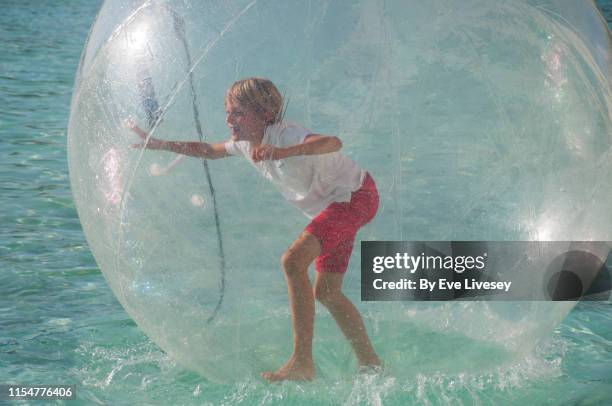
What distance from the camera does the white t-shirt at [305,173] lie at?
3.30 metres

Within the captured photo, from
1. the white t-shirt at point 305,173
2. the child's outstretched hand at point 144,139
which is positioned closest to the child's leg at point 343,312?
the white t-shirt at point 305,173

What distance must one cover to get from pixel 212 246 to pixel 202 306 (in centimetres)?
26

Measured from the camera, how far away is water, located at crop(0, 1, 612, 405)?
362cm

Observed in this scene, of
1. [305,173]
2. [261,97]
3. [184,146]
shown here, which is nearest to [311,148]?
[305,173]

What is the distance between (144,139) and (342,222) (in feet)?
2.54

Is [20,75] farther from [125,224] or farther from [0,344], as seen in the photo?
[125,224]

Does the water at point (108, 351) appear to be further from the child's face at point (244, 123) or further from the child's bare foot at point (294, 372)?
the child's face at point (244, 123)

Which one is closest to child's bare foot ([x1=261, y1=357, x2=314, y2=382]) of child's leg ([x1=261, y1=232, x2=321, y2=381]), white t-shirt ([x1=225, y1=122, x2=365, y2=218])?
child's leg ([x1=261, y1=232, x2=321, y2=381])

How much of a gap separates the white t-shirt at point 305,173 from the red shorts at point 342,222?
0.08 ft

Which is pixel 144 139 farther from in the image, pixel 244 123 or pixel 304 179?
pixel 304 179

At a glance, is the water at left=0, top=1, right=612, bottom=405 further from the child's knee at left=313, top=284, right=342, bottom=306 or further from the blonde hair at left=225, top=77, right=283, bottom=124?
the blonde hair at left=225, top=77, right=283, bottom=124

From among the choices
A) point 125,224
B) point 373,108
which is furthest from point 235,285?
point 373,108

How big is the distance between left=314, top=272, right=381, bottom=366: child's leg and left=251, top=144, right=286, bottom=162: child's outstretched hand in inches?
17.5

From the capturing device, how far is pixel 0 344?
4.45m
